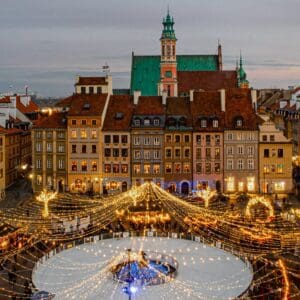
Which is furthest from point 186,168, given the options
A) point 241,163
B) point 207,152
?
point 241,163

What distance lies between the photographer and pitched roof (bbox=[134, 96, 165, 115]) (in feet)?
193

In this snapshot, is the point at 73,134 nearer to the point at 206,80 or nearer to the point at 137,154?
the point at 137,154

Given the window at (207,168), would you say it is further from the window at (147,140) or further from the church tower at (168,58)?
the church tower at (168,58)

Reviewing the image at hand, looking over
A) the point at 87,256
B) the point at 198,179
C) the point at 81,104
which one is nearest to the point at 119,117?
the point at 81,104

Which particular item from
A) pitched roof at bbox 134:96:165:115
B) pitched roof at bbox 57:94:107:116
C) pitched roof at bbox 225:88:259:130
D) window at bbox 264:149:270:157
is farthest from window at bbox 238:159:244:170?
pitched roof at bbox 57:94:107:116

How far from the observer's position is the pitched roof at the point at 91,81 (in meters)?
64.8

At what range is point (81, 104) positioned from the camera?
195 ft

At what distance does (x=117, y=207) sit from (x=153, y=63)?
4585 centimetres

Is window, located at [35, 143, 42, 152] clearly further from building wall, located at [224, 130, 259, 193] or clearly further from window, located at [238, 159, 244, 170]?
window, located at [238, 159, 244, 170]

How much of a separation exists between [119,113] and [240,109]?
12139 millimetres

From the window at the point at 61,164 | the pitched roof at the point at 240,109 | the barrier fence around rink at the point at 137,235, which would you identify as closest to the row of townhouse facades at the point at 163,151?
the window at the point at 61,164

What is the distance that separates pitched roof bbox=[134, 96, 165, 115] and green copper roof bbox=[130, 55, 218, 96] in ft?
86.0

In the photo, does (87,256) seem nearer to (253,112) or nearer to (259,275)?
(259,275)

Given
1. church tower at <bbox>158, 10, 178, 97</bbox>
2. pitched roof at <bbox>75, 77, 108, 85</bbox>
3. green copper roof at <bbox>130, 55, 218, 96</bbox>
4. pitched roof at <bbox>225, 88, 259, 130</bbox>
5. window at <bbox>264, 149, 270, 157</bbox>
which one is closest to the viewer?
window at <bbox>264, 149, 270, 157</bbox>
